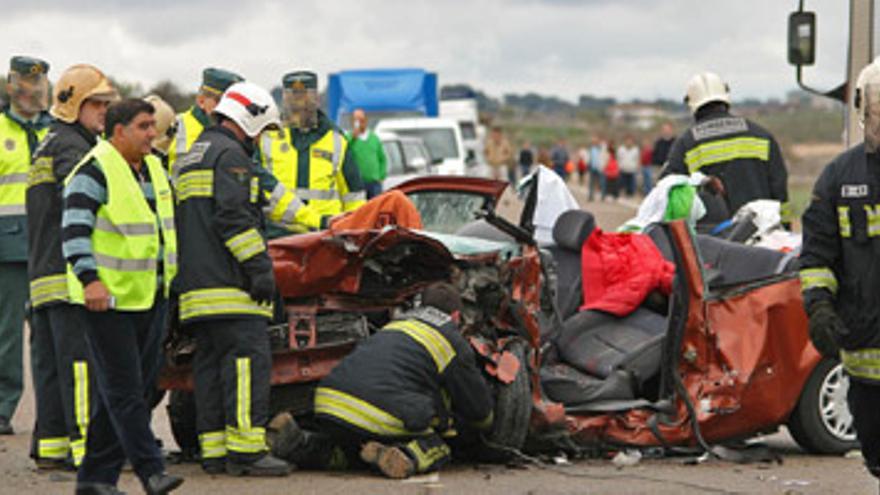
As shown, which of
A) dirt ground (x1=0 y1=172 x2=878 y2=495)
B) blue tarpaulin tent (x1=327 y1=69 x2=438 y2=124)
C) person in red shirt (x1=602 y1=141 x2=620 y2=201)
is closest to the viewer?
dirt ground (x1=0 y1=172 x2=878 y2=495)

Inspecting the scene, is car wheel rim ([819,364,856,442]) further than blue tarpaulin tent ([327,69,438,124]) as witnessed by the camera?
No

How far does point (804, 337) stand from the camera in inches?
362

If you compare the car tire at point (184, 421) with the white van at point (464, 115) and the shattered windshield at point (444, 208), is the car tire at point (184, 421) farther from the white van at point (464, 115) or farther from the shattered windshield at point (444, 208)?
the white van at point (464, 115)

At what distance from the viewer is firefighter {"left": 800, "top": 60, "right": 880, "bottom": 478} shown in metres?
6.53

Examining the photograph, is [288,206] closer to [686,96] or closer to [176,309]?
[176,309]

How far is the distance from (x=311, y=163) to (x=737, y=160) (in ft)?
9.60

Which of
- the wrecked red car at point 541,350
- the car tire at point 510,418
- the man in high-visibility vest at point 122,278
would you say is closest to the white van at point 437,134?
the wrecked red car at point 541,350

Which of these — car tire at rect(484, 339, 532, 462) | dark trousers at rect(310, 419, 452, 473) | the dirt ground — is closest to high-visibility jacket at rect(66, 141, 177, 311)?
the dirt ground

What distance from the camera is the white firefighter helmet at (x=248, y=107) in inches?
340

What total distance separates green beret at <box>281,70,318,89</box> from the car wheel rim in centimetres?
366

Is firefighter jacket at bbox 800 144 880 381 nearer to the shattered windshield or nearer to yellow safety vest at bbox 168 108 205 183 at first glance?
the shattered windshield

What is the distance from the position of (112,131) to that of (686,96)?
550 centimetres

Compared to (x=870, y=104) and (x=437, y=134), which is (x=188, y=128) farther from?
(x=437, y=134)

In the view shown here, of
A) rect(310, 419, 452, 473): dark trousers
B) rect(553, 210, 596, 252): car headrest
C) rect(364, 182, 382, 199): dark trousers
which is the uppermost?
rect(553, 210, 596, 252): car headrest
